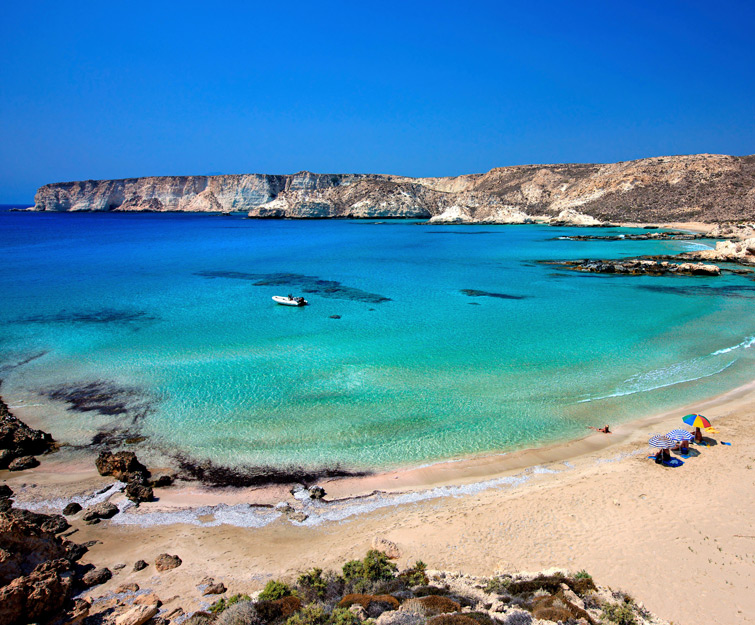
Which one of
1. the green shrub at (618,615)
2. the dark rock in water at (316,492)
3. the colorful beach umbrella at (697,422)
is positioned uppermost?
the colorful beach umbrella at (697,422)

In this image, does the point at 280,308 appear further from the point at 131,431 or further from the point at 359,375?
the point at 131,431

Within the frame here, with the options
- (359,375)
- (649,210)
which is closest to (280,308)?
(359,375)

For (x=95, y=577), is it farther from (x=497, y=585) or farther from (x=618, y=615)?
(x=618, y=615)

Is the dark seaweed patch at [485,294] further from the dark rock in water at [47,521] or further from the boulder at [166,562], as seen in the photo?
the dark rock in water at [47,521]

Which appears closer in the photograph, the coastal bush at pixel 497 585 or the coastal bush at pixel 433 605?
the coastal bush at pixel 433 605

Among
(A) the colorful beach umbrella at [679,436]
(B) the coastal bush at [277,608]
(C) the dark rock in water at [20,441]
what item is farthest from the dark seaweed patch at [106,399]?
(A) the colorful beach umbrella at [679,436]

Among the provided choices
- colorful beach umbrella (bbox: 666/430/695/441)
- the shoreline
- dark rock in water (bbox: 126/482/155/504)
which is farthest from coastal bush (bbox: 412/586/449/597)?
colorful beach umbrella (bbox: 666/430/695/441)

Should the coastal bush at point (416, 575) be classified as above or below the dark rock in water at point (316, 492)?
above
